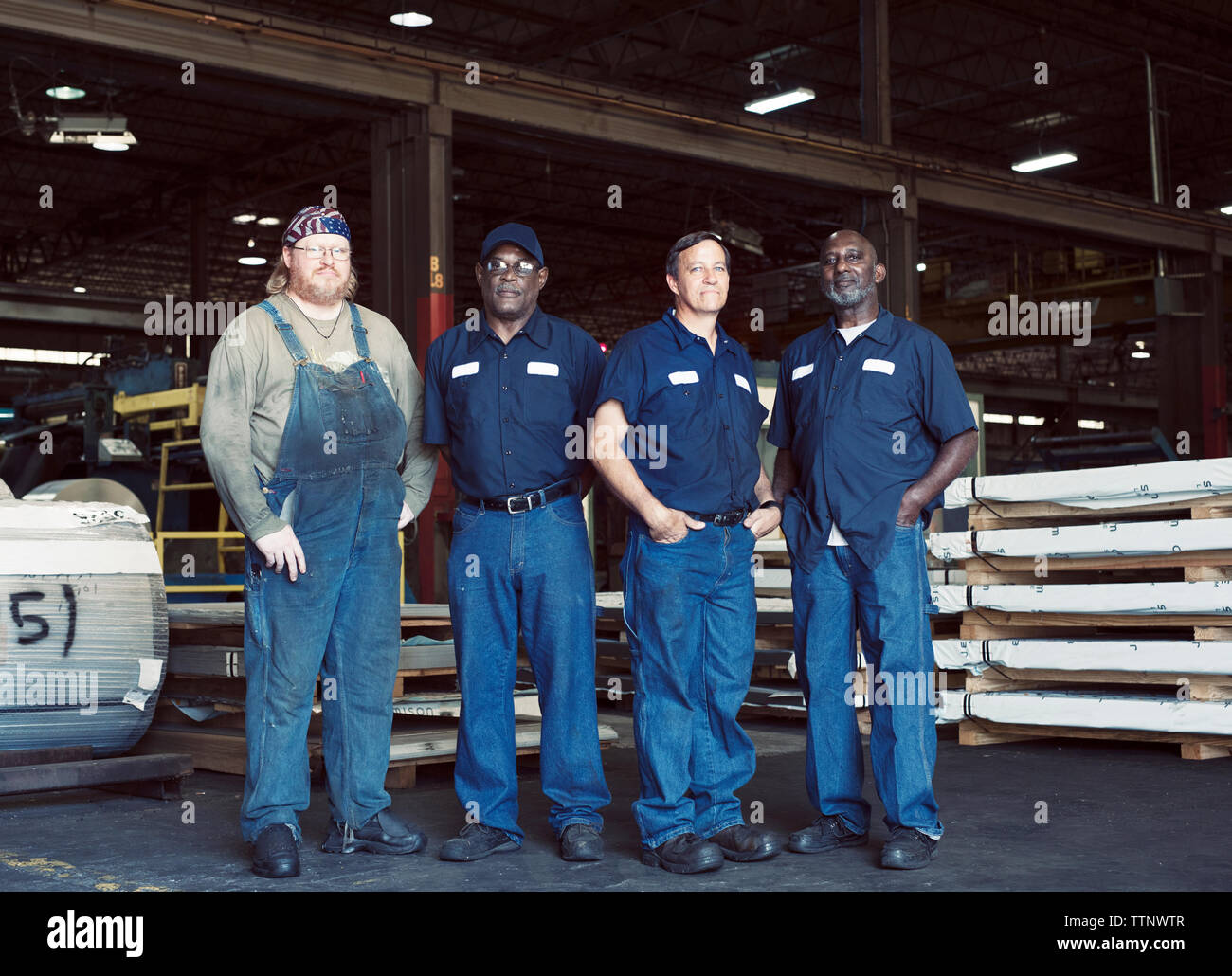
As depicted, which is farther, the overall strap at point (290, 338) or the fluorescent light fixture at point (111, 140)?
the fluorescent light fixture at point (111, 140)

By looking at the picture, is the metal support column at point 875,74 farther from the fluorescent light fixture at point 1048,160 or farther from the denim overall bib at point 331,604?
the denim overall bib at point 331,604

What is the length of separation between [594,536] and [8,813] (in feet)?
26.7

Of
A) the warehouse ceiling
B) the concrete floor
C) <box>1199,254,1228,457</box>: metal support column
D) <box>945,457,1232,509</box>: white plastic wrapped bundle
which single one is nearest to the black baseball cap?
the concrete floor

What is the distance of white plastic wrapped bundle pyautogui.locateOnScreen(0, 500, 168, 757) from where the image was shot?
4.74 meters

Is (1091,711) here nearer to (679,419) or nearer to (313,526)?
(679,419)

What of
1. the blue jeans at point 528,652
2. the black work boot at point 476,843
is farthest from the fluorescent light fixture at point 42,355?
the black work boot at point 476,843

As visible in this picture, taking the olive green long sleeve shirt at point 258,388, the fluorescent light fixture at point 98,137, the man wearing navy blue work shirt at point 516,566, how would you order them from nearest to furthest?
1. the olive green long sleeve shirt at point 258,388
2. the man wearing navy blue work shirt at point 516,566
3. the fluorescent light fixture at point 98,137

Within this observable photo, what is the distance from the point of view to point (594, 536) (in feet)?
41.5

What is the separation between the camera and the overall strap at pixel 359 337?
400 cm

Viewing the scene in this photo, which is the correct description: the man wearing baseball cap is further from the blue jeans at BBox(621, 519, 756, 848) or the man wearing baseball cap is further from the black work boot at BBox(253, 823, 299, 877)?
the blue jeans at BBox(621, 519, 756, 848)

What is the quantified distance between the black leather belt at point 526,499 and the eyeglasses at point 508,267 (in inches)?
25.6

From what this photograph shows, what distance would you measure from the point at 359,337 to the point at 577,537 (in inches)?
35.7
